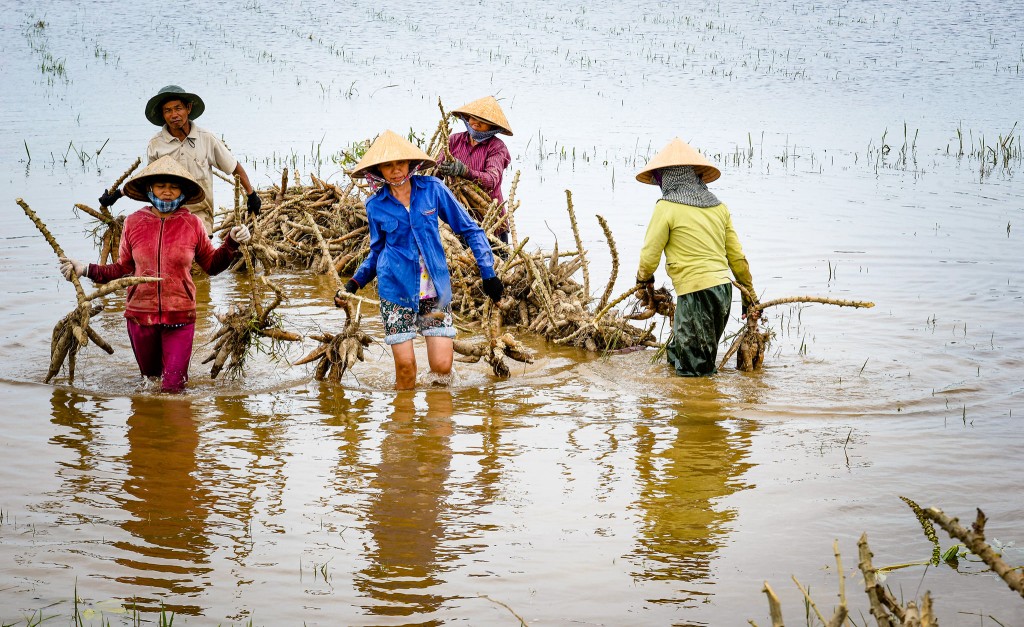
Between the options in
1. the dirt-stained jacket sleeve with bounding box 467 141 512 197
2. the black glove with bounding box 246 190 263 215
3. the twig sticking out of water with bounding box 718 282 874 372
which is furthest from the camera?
the dirt-stained jacket sleeve with bounding box 467 141 512 197

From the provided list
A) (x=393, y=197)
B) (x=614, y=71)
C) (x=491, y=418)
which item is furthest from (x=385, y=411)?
(x=614, y=71)

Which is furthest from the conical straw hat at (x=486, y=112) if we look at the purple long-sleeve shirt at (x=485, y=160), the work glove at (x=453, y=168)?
the work glove at (x=453, y=168)

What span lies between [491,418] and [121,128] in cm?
1426

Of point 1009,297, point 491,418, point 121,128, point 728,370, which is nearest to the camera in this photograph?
point 491,418

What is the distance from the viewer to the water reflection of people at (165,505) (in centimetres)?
381

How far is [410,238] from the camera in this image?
605cm

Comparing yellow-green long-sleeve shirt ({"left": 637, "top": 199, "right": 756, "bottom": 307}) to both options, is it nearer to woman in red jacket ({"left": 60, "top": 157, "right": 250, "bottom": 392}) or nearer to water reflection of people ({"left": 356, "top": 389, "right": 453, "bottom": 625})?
water reflection of people ({"left": 356, "top": 389, "right": 453, "bottom": 625})

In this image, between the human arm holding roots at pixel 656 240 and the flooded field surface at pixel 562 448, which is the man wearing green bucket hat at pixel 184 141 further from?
the human arm holding roots at pixel 656 240

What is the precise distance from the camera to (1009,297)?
9.05 m

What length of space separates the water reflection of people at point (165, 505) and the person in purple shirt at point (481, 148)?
324 centimetres

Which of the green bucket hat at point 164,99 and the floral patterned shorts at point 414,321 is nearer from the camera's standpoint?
the floral patterned shorts at point 414,321

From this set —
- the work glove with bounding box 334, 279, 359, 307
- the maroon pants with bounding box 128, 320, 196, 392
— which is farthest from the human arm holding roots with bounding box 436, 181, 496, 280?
the maroon pants with bounding box 128, 320, 196, 392

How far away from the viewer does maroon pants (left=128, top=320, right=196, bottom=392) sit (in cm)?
611

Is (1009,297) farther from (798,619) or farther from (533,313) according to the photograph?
(798,619)
